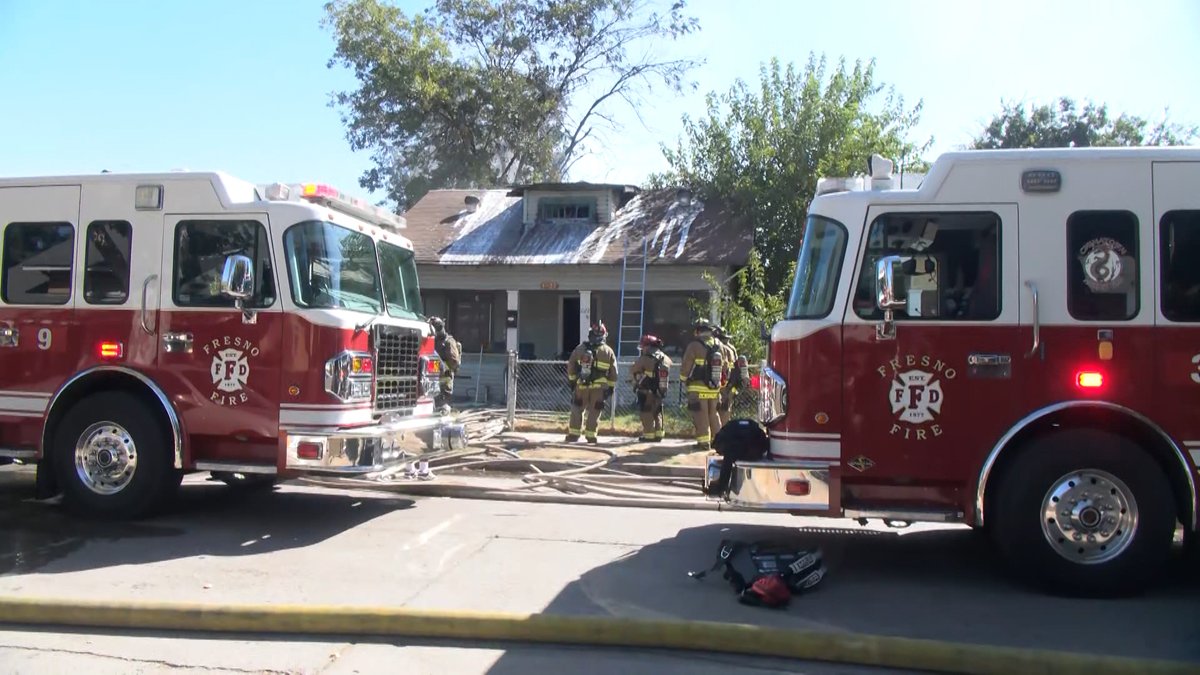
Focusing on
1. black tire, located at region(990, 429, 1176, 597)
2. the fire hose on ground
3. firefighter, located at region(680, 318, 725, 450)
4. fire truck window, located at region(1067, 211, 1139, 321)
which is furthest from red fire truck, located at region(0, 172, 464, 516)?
firefighter, located at region(680, 318, 725, 450)

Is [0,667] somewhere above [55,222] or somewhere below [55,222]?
below

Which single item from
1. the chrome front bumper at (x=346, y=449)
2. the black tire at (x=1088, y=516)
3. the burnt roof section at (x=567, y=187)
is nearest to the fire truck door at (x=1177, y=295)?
the black tire at (x=1088, y=516)

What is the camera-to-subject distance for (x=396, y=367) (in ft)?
24.0

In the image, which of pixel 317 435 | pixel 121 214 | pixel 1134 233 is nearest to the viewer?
pixel 1134 233

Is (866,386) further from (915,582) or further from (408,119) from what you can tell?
(408,119)

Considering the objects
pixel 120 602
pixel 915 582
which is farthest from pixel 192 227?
pixel 915 582

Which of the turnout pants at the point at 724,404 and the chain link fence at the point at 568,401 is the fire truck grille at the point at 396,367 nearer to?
the chain link fence at the point at 568,401

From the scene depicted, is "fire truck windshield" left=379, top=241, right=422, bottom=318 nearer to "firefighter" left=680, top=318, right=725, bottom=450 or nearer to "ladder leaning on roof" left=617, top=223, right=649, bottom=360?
"firefighter" left=680, top=318, right=725, bottom=450

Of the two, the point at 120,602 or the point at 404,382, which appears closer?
the point at 120,602

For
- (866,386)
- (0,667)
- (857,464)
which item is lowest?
(0,667)

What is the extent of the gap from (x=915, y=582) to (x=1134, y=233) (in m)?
2.51

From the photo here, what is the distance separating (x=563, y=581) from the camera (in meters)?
5.44

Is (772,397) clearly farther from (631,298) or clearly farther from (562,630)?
(631,298)

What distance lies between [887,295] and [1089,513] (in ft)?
5.68
